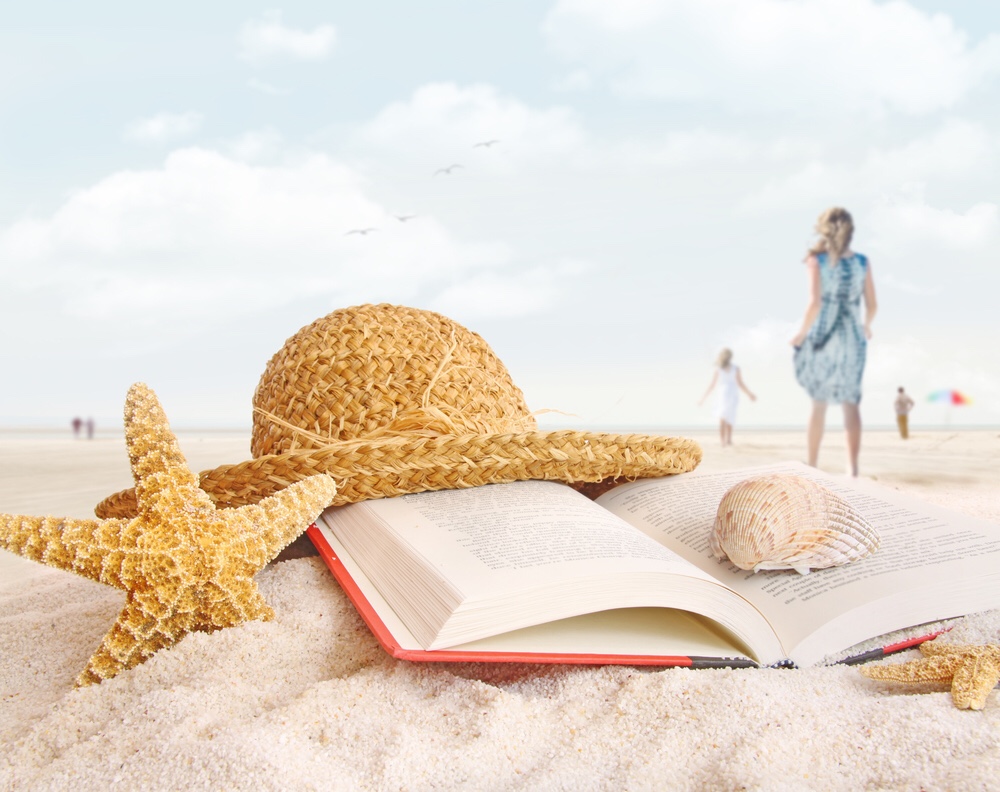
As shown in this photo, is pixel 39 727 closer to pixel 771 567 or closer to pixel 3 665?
pixel 3 665

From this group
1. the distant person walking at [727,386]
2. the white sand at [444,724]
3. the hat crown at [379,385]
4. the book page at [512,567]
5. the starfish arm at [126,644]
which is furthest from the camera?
the distant person walking at [727,386]

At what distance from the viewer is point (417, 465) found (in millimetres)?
2146

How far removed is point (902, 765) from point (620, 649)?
567 millimetres

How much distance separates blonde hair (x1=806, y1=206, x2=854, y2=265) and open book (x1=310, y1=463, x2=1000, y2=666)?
205 inches

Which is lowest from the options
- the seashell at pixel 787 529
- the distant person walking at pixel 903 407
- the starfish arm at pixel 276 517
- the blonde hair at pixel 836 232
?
the distant person walking at pixel 903 407

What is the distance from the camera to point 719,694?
149 centimetres

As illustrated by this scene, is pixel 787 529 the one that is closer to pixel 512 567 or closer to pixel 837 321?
pixel 512 567

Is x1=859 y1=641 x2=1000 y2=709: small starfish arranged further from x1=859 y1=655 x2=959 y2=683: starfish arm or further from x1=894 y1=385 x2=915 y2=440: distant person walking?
x1=894 y1=385 x2=915 y2=440: distant person walking

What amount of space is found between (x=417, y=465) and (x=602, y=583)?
0.73m

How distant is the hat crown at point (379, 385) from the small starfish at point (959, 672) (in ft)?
4.30

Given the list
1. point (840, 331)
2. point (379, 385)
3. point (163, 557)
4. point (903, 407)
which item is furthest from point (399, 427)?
point (903, 407)

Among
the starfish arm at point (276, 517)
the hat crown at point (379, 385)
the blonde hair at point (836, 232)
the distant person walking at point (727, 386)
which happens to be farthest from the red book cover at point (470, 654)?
the distant person walking at point (727, 386)

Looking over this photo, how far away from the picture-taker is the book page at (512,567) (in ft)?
5.06

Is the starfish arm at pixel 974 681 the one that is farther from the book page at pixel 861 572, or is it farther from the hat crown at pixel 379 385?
the hat crown at pixel 379 385
